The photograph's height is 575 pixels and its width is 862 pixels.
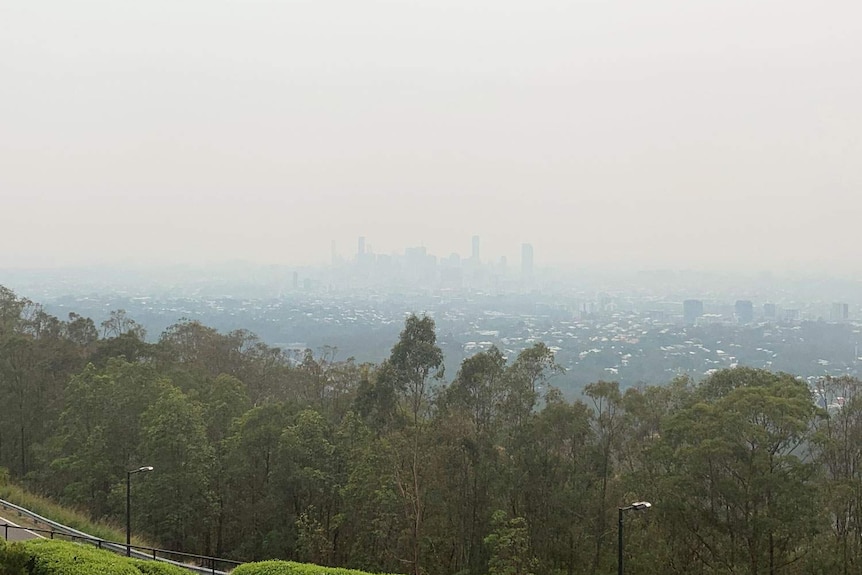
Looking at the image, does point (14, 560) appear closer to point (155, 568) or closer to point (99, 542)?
point (155, 568)

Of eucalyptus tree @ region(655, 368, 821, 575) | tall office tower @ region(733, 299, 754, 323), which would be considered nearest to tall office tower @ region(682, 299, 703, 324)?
tall office tower @ region(733, 299, 754, 323)

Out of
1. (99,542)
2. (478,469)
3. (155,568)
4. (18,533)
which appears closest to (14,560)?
(155,568)

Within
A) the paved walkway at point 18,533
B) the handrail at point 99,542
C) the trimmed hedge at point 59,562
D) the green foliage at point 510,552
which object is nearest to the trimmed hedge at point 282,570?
the trimmed hedge at point 59,562

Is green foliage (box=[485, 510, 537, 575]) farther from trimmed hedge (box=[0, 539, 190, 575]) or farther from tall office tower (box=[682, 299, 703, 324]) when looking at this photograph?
tall office tower (box=[682, 299, 703, 324])

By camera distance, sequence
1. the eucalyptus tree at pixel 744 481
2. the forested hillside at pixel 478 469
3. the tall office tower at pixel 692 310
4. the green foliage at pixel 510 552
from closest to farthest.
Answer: the eucalyptus tree at pixel 744 481, the forested hillside at pixel 478 469, the green foliage at pixel 510 552, the tall office tower at pixel 692 310

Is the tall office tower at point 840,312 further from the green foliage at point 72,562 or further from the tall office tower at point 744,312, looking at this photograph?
the green foliage at point 72,562

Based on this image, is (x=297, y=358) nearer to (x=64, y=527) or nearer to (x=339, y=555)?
(x=339, y=555)
